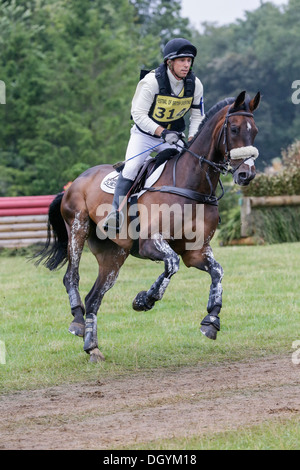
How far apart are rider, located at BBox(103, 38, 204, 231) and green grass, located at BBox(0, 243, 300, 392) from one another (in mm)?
1542

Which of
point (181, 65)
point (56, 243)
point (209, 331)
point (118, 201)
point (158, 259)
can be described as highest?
point (181, 65)

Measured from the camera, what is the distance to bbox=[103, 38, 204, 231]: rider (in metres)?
7.91

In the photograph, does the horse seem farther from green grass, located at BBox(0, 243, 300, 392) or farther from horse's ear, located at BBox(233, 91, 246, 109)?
green grass, located at BBox(0, 243, 300, 392)

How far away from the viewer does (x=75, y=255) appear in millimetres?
9180

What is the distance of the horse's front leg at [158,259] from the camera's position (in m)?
7.57

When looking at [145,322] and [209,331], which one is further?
[145,322]

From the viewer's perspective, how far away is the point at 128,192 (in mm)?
8430

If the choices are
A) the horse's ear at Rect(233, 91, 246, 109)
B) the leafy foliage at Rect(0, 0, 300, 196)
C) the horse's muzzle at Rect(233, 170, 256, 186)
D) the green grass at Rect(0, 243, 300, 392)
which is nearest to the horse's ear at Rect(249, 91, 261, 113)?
the horse's ear at Rect(233, 91, 246, 109)

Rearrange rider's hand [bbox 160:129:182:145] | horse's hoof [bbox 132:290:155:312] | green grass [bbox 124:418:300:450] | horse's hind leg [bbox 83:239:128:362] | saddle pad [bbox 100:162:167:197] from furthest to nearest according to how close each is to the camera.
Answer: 1. horse's hind leg [bbox 83:239:128:362]
2. saddle pad [bbox 100:162:167:197]
3. rider's hand [bbox 160:129:182:145]
4. horse's hoof [bbox 132:290:155:312]
5. green grass [bbox 124:418:300:450]

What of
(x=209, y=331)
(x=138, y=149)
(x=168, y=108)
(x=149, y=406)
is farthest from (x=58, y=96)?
(x=149, y=406)

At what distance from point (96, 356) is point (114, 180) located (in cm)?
192

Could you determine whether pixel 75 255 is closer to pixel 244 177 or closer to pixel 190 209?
pixel 190 209

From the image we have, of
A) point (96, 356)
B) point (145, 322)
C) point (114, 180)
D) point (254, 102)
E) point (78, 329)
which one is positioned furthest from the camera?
point (145, 322)
